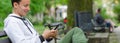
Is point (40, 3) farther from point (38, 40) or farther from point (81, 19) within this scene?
point (38, 40)

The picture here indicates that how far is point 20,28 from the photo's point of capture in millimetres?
3982

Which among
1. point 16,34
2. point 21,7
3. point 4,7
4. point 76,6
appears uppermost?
point 21,7

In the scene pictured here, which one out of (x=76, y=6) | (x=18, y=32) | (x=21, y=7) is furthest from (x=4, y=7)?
(x=18, y=32)

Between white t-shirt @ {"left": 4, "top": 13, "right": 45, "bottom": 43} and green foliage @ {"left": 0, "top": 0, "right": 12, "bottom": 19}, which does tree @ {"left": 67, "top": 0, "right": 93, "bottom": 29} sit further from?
white t-shirt @ {"left": 4, "top": 13, "right": 45, "bottom": 43}

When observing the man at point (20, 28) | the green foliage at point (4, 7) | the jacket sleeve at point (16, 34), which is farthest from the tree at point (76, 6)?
the jacket sleeve at point (16, 34)

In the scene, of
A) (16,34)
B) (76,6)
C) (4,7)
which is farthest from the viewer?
(4,7)

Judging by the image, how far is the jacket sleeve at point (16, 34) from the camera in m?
3.91

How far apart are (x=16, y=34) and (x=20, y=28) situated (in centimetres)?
9

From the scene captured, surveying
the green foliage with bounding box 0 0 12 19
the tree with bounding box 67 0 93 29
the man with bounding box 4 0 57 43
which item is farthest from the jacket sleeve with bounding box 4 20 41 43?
the green foliage with bounding box 0 0 12 19

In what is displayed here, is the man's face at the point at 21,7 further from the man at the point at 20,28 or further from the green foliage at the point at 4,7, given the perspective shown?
the green foliage at the point at 4,7

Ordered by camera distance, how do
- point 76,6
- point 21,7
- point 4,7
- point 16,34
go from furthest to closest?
point 4,7, point 76,6, point 21,7, point 16,34

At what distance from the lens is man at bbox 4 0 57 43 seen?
3.92m

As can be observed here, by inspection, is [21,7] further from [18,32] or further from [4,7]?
[4,7]

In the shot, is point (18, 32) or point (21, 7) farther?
point (21, 7)
